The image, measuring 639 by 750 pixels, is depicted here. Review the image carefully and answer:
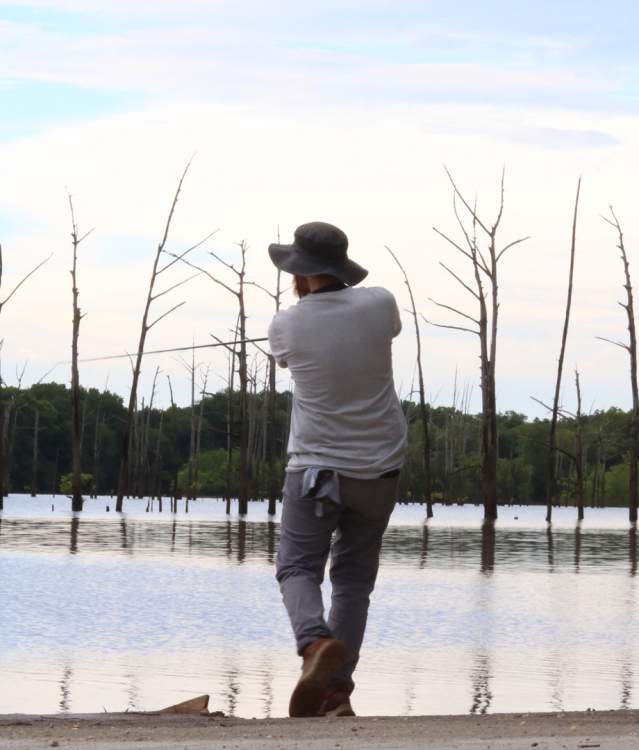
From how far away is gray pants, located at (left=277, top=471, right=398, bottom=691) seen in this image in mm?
5391

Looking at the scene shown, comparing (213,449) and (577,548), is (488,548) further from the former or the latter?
(213,449)

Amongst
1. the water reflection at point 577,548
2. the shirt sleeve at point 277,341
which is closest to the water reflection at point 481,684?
the shirt sleeve at point 277,341

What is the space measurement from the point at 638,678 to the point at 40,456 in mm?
96189

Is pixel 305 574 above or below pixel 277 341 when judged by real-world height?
below

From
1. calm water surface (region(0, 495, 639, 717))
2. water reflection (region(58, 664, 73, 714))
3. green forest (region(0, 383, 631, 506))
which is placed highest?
green forest (region(0, 383, 631, 506))

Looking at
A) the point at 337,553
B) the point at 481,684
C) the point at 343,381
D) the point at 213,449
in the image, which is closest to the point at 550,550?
the point at 481,684

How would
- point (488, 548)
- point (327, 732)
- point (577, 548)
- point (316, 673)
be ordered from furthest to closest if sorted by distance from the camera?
point (577, 548), point (488, 548), point (316, 673), point (327, 732)

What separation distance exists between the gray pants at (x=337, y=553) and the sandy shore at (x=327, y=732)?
425 millimetres

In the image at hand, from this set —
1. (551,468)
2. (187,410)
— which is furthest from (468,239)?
(187,410)

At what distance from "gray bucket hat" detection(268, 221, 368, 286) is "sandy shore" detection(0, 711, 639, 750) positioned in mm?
1521

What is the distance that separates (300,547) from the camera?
547cm

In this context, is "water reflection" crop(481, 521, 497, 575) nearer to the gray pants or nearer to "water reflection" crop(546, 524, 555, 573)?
"water reflection" crop(546, 524, 555, 573)

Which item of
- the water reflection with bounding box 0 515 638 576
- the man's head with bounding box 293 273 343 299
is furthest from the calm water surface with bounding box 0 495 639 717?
the man's head with bounding box 293 273 343 299

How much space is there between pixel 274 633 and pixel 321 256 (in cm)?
488
